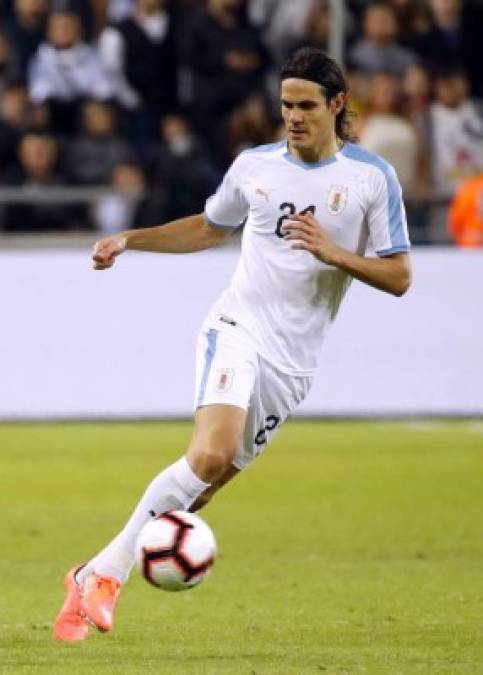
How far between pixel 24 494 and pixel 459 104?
6.44 meters

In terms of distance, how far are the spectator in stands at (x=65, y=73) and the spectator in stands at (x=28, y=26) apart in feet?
0.32

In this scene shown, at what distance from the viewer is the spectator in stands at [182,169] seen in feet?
52.1

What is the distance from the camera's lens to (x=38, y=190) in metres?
16.3

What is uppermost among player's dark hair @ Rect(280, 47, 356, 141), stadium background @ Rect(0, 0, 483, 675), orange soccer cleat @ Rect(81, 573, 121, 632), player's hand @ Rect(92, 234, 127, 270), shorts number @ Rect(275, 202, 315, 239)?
player's dark hair @ Rect(280, 47, 356, 141)

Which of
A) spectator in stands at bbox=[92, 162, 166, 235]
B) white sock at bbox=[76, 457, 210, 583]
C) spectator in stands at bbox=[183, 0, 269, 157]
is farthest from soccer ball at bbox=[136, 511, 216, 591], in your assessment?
spectator in stands at bbox=[183, 0, 269, 157]

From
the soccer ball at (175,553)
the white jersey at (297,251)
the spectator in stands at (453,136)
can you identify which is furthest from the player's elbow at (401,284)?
the spectator in stands at (453,136)

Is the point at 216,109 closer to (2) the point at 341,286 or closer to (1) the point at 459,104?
(1) the point at 459,104

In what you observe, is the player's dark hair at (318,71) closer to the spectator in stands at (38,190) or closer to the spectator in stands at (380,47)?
the spectator in stands at (38,190)

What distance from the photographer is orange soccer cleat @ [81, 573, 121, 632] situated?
6.83 metres

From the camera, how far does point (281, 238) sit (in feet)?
23.8

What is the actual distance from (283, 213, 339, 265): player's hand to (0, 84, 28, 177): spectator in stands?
1001cm

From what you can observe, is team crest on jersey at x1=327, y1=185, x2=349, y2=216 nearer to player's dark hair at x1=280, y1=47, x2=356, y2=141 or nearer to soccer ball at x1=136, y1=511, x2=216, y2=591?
player's dark hair at x1=280, y1=47, x2=356, y2=141

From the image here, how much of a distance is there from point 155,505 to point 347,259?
3.79 feet

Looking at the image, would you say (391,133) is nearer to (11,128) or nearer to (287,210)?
(11,128)
